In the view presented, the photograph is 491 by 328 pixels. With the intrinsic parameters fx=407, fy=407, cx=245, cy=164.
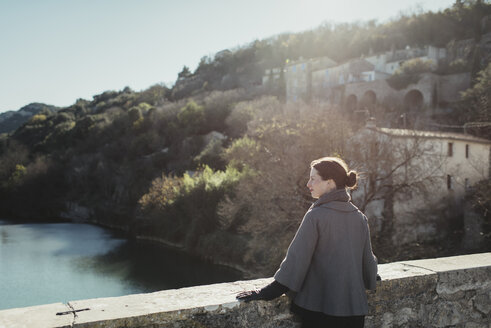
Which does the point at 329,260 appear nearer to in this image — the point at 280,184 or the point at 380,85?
the point at 280,184

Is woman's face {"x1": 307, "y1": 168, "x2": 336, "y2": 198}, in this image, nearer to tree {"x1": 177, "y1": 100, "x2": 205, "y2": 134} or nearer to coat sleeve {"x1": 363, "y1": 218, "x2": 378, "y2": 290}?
coat sleeve {"x1": 363, "y1": 218, "x2": 378, "y2": 290}

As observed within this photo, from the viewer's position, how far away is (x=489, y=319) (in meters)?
3.02

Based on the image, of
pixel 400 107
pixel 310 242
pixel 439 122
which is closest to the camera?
pixel 310 242

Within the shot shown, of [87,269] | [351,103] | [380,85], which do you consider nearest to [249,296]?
[87,269]

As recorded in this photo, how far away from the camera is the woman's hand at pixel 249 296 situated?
2.28 m

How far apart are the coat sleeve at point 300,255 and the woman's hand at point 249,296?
0.21m

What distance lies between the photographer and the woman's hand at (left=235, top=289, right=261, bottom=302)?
89.7 inches

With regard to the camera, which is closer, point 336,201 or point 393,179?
point 336,201

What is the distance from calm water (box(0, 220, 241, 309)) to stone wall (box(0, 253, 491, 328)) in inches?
516

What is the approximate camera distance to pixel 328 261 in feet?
7.11

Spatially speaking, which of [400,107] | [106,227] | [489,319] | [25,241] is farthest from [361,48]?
[489,319]

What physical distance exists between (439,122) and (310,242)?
30.3 metres

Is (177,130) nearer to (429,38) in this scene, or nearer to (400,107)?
(400,107)

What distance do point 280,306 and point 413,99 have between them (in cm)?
3462
